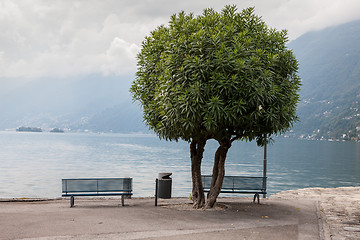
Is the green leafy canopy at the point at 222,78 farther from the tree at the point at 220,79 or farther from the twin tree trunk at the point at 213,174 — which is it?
the twin tree trunk at the point at 213,174

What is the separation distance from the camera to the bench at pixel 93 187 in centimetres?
1518

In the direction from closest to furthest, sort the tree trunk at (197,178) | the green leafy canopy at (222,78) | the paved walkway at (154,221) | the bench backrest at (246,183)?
the paved walkway at (154,221) < the green leafy canopy at (222,78) < the tree trunk at (197,178) < the bench backrest at (246,183)

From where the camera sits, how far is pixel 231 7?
15.0 meters

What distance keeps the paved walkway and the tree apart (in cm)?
197

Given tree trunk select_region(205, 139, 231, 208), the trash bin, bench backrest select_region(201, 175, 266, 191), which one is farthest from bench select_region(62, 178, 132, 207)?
bench backrest select_region(201, 175, 266, 191)

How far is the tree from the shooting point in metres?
13.2

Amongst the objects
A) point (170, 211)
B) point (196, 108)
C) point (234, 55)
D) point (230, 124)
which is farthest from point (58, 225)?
point (234, 55)

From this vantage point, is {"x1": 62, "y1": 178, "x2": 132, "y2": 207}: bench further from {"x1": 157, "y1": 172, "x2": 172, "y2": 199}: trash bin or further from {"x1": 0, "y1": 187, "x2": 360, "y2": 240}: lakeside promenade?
{"x1": 157, "y1": 172, "x2": 172, "y2": 199}: trash bin

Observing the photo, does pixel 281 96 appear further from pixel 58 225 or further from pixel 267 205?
pixel 58 225

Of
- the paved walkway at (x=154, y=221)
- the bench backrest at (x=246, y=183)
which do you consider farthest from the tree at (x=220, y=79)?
the paved walkway at (x=154, y=221)

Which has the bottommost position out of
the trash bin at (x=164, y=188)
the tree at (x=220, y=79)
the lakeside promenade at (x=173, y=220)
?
the lakeside promenade at (x=173, y=220)

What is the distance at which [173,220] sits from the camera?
493 inches

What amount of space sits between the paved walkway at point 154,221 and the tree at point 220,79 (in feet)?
6.48

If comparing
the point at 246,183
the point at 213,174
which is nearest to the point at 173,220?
the point at 213,174
